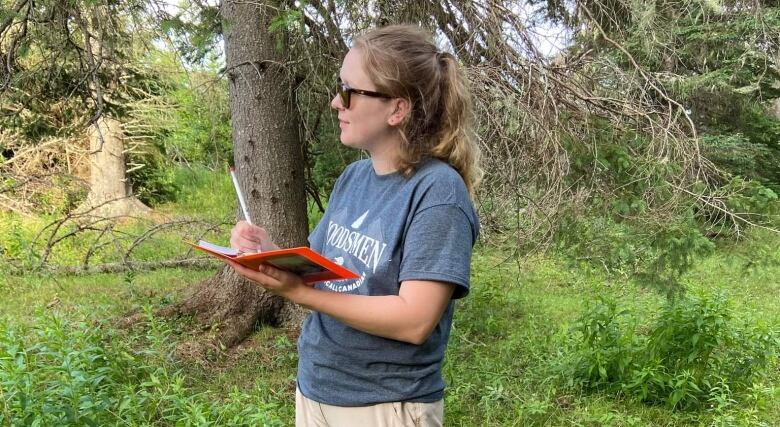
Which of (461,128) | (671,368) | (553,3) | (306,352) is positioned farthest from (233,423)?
(553,3)

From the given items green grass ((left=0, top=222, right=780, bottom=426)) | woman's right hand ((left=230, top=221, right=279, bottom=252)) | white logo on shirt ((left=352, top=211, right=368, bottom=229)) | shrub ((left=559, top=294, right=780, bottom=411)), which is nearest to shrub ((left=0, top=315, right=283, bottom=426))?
green grass ((left=0, top=222, right=780, bottom=426))

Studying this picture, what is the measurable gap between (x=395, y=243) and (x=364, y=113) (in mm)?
363

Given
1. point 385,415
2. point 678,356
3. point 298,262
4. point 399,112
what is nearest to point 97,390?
point 385,415

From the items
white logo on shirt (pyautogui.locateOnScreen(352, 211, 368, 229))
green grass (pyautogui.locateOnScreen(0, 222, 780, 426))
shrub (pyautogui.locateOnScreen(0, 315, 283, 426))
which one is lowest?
green grass (pyautogui.locateOnScreen(0, 222, 780, 426))


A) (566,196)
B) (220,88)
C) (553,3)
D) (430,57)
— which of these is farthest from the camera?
(220,88)

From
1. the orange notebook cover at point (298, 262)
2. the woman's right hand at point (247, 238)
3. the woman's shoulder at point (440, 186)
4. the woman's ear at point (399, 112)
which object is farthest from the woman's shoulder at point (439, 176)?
the woman's right hand at point (247, 238)

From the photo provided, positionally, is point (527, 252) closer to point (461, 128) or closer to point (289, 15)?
point (289, 15)

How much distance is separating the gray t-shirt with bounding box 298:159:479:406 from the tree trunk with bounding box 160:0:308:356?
9.15 ft

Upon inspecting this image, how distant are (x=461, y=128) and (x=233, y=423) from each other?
2.17m

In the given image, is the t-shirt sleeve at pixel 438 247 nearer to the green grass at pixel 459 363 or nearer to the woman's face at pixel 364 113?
the woman's face at pixel 364 113

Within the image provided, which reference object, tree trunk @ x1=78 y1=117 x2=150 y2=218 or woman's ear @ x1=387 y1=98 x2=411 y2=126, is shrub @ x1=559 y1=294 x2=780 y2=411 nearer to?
woman's ear @ x1=387 y1=98 x2=411 y2=126

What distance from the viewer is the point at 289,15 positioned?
328 cm

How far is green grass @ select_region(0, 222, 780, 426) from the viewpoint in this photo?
3377 millimetres

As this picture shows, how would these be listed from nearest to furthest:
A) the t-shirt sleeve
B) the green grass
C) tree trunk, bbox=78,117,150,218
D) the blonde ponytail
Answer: the t-shirt sleeve → the blonde ponytail → the green grass → tree trunk, bbox=78,117,150,218
